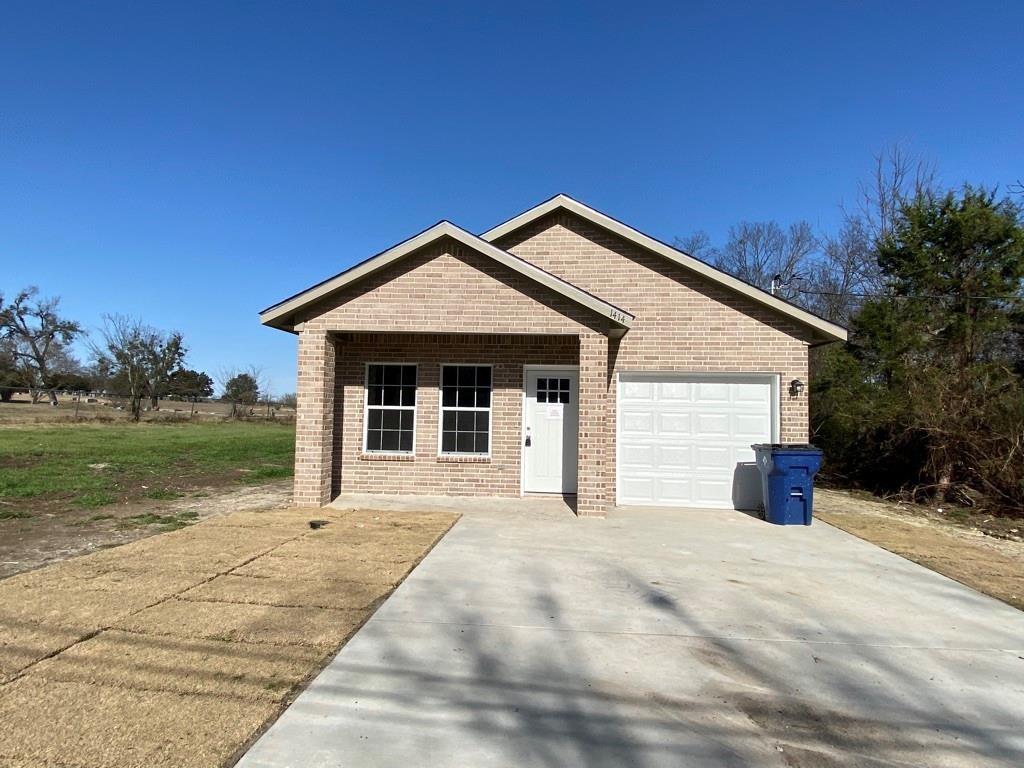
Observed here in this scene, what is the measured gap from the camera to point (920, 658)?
4422 mm

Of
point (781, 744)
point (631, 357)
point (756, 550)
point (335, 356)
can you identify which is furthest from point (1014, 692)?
point (335, 356)

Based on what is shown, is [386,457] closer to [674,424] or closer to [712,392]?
[674,424]

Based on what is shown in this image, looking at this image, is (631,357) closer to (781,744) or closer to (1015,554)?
(1015,554)

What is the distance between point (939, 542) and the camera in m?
8.68

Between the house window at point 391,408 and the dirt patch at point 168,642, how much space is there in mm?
3725

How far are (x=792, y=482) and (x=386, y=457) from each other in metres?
6.77

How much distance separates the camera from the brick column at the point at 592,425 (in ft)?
30.6

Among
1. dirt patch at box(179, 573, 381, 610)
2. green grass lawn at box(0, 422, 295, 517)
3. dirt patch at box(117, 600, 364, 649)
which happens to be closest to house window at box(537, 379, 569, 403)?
dirt patch at box(179, 573, 381, 610)

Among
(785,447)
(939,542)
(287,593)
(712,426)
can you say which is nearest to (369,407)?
(287,593)

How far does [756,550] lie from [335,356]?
726 centimetres

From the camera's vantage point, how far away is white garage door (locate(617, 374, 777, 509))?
10609mm

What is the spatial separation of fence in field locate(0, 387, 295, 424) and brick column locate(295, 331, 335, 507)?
32.5m

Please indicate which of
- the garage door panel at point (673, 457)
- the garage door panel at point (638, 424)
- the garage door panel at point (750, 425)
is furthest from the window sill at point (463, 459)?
the garage door panel at point (750, 425)

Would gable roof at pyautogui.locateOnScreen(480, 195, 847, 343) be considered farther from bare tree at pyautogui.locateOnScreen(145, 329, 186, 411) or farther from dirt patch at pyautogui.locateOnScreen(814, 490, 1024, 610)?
bare tree at pyautogui.locateOnScreen(145, 329, 186, 411)
